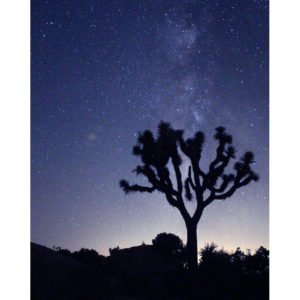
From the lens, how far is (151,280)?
7270mm

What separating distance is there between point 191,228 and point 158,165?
7.23ft

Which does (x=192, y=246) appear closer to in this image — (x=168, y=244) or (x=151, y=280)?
(x=168, y=244)

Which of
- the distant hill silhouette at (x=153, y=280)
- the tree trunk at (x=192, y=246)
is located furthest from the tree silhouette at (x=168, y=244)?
the distant hill silhouette at (x=153, y=280)

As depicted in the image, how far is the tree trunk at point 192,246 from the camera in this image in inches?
365

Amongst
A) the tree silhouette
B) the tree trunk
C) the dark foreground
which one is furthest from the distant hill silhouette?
the tree silhouette

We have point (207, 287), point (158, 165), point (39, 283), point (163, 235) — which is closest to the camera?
point (39, 283)

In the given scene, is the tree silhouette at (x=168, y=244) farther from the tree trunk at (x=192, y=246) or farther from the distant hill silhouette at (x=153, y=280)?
the distant hill silhouette at (x=153, y=280)
